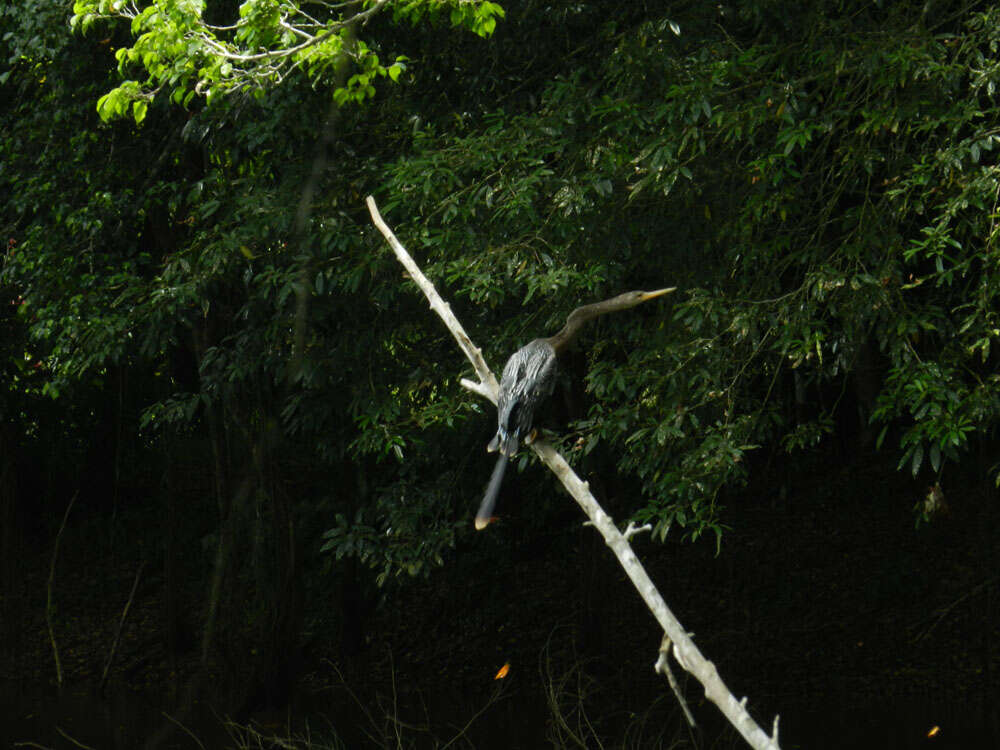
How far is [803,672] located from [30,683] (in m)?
5.78

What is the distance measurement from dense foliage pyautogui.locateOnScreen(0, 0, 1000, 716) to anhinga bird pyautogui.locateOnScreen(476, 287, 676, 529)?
730mm

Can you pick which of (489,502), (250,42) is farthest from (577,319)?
(250,42)

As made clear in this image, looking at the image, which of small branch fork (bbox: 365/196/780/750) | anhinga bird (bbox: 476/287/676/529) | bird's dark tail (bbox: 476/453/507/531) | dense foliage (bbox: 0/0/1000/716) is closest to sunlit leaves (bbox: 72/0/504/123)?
dense foliage (bbox: 0/0/1000/716)

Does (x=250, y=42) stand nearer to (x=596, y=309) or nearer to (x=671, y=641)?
(x=596, y=309)

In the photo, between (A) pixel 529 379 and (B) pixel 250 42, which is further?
(B) pixel 250 42

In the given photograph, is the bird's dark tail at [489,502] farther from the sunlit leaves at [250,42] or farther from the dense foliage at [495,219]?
the sunlit leaves at [250,42]

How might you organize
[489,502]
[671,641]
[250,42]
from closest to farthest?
[671,641] → [489,502] → [250,42]

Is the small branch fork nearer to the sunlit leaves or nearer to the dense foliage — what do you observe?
the dense foliage

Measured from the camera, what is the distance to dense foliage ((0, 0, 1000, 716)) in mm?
4234

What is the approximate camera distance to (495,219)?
4730 millimetres

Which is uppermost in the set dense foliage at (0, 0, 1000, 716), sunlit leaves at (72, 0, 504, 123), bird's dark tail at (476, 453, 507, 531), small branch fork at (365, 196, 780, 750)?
sunlit leaves at (72, 0, 504, 123)

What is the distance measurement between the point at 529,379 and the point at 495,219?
144cm

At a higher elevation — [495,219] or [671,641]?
[671,641]

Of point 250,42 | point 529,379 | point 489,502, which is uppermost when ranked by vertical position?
point 250,42
